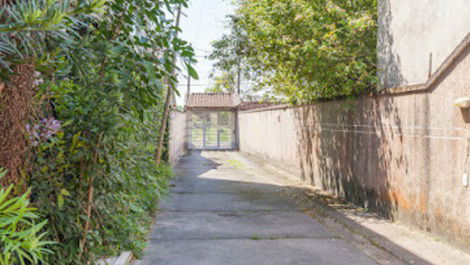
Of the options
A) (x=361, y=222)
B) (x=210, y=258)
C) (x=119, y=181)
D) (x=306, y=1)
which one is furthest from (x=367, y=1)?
(x=119, y=181)

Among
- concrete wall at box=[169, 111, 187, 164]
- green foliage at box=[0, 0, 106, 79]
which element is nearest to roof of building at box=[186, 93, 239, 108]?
concrete wall at box=[169, 111, 187, 164]

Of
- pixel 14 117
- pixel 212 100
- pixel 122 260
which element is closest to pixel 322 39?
pixel 122 260

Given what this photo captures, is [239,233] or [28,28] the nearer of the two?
[28,28]

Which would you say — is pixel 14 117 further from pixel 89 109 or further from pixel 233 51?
pixel 233 51

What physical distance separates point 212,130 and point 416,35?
18.5 meters

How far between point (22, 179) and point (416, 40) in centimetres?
601

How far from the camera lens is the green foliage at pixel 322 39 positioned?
7488mm

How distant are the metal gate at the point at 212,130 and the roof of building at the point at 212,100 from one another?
48 centimetres

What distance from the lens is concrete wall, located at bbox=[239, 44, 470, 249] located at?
5.09 meters

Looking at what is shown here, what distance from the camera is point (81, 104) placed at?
3.00 meters

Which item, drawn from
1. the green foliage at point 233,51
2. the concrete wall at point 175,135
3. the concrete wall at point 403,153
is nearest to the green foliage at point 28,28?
the concrete wall at point 403,153

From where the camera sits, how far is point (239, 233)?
19.1 ft

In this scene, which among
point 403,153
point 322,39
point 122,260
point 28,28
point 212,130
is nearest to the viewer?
point 28,28

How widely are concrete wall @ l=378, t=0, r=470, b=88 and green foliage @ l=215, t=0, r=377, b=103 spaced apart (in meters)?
0.39
